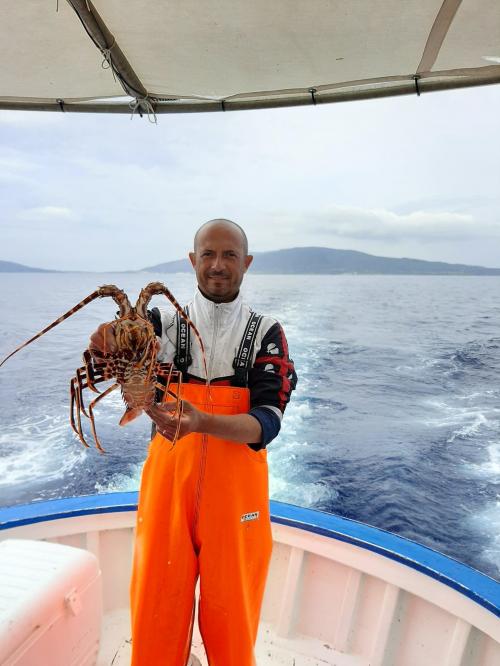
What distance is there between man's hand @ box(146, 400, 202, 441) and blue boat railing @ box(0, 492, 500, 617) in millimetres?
1228

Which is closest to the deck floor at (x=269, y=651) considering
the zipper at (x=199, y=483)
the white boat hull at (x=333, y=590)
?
the white boat hull at (x=333, y=590)

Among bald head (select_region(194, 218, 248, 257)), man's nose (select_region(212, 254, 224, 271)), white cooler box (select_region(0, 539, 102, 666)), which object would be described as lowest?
white cooler box (select_region(0, 539, 102, 666))

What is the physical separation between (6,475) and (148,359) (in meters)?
10.2

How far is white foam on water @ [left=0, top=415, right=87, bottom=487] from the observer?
9.52m

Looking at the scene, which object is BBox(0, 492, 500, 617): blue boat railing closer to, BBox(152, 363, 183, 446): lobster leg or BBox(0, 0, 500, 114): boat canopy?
BBox(152, 363, 183, 446): lobster leg

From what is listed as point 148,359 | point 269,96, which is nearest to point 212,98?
point 269,96

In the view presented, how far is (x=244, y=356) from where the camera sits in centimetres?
162

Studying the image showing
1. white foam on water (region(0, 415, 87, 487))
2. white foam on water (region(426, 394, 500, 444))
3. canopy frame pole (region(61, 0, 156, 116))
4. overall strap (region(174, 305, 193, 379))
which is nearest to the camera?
overall strap (region(174, 305, 193, 379))

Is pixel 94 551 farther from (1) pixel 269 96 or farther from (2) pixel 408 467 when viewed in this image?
(2) pixel 408 467

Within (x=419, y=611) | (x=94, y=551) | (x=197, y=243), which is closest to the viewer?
(x=197, y=243)

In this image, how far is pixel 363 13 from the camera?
71.6 inches

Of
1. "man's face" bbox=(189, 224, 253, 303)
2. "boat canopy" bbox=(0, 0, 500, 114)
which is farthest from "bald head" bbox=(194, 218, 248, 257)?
"boat canopy" bbox=(0, 0, 500, 114)

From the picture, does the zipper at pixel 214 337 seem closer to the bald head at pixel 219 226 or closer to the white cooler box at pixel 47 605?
the bald head at pixel 219 226

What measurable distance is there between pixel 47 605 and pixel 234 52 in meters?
2.29
